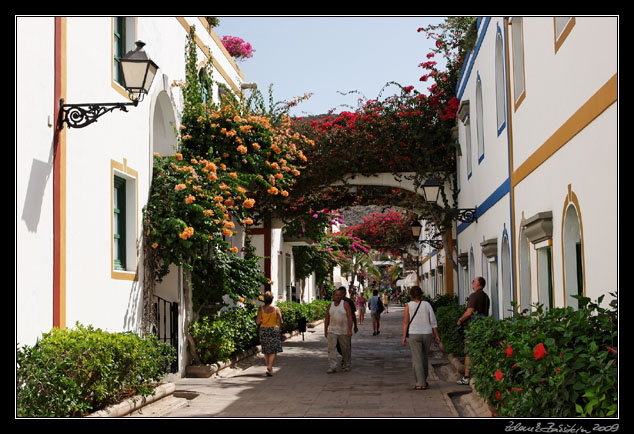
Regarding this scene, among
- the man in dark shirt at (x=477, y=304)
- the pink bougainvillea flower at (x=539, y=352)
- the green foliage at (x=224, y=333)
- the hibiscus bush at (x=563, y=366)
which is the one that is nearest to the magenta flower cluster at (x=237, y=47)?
the green foliage at (x=224, y=333)

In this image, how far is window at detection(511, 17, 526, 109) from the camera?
10.0 meters

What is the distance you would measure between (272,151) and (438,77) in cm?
603

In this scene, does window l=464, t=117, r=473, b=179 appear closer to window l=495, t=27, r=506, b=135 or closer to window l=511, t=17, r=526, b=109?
window l=495, t=27, r=506, b=135

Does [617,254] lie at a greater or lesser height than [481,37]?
lesser

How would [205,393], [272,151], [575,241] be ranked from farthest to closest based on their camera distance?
[272,151]
[205,393]
[575,241]

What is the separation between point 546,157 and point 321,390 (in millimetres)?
5420

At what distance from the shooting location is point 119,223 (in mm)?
11102

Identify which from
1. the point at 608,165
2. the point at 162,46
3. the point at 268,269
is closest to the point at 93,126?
the point at 162,46

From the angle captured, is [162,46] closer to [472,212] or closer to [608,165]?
[472,212]

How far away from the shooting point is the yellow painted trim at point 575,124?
5.85 metres

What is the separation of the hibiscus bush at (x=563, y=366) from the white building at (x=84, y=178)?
4495 millimetres

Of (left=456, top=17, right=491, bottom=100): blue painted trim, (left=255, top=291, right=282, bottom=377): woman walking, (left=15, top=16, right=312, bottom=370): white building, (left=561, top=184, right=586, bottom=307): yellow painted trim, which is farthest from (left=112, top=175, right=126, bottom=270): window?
(left=456, top=17, right=491, bottom=100): blue painted trim

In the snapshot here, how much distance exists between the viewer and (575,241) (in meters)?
7.70

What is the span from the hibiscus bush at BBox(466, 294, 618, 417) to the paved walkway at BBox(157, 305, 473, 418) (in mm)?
3636
